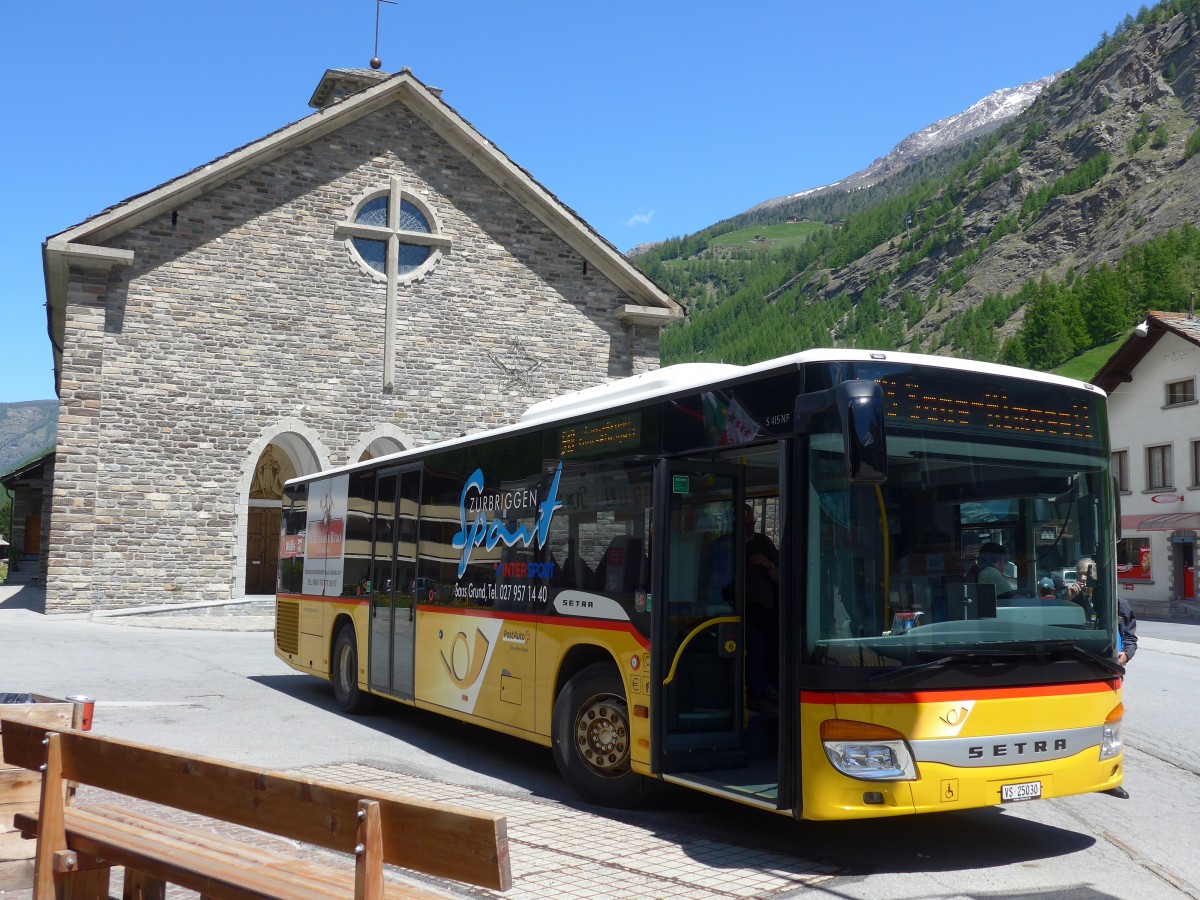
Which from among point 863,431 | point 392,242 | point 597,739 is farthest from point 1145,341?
point 863,431

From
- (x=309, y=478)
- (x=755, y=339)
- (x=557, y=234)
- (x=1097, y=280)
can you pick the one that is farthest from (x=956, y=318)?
(x=309, y=478)

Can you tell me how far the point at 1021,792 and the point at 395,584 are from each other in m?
6.52

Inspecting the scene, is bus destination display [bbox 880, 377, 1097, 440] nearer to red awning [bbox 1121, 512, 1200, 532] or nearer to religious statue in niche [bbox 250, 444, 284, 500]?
religious statue in niche [bbox 250, 444, 284, 500]

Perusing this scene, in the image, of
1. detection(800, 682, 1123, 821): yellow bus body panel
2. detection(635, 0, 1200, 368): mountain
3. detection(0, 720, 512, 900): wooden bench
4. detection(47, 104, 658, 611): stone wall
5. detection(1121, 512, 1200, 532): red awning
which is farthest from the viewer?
detection(635, 0, 1200, 368): mountain

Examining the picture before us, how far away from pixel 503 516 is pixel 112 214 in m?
18.2

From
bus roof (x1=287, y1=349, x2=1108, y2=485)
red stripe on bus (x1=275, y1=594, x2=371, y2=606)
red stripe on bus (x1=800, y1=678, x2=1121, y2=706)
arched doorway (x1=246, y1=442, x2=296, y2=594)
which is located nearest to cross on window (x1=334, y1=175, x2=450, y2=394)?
arched doorway (x1=246, y1=442, x2=296, y2=594)

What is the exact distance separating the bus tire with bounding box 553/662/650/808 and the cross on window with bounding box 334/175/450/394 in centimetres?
1942

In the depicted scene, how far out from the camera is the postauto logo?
851 cm

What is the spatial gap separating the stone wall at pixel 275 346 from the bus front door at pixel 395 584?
46.3ft

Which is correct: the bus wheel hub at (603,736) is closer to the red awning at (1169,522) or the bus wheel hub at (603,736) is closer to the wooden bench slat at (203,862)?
the wooden bench slat at (203,862)

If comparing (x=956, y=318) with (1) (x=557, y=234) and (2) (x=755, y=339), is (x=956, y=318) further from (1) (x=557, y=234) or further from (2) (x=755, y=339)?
(1) (x=557, y=234)

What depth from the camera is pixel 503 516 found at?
30.4 ft

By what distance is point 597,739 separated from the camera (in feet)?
25.6

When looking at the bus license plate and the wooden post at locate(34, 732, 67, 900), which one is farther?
the bus license plate
